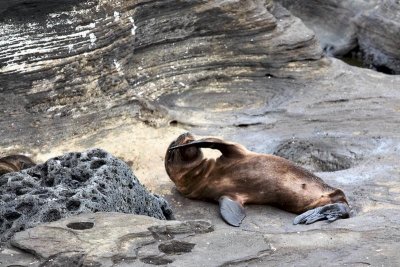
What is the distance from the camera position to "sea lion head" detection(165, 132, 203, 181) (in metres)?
6.84

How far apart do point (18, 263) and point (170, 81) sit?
4.67m

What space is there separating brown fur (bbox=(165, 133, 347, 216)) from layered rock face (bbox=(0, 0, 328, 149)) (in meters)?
1.41

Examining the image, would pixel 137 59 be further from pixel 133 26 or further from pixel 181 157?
pixel 181 157

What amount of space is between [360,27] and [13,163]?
6550 mm

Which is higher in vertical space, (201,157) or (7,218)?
(7,218)

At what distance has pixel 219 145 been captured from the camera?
667 cm

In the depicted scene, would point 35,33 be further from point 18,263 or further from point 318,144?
point 18,263

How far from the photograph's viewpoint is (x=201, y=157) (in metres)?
6.86

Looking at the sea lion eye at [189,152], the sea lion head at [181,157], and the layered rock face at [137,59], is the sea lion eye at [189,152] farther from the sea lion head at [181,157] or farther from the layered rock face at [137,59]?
the layered rock face at [137,59]

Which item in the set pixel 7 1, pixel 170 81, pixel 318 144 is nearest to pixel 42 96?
pixel 7 1

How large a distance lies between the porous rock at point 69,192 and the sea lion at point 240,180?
3.00ft

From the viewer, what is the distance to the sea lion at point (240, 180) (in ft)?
21.2

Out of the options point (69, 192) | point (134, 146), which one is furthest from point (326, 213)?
point (134, 146)

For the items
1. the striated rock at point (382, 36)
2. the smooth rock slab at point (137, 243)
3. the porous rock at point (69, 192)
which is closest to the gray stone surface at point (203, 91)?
the porous rock at point (69, 192)
